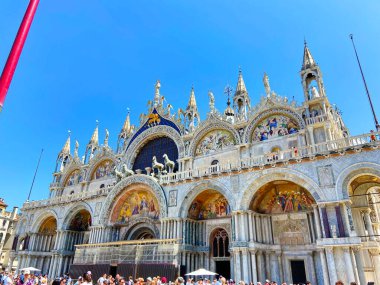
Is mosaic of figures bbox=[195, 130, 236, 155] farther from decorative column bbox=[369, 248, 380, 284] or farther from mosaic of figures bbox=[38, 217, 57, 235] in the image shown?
mosaic of figures bbox=[38, 217, 57, 235]

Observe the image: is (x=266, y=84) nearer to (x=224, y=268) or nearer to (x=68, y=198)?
(x=224, y=268)

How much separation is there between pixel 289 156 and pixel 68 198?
2285 centimetres

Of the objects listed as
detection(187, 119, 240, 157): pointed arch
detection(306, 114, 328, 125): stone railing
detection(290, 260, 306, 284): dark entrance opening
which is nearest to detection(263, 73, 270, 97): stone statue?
detection(187, 119, 240, 157): pointed arch

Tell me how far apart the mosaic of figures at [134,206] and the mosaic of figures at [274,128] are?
1055cm

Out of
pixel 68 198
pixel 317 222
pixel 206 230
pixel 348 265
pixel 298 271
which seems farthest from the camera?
pixel 68 198

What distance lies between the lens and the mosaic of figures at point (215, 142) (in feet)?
78.8

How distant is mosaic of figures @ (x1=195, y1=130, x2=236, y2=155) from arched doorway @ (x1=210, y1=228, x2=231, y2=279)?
6.90m

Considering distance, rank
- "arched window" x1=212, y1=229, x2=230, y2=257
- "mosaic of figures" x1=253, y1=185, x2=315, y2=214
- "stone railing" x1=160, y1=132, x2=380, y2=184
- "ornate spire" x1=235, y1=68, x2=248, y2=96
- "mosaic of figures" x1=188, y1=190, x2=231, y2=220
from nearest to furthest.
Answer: "stone railing" x1=160, y1=132, x2=380, y2=184, "mosaic of figures" x1=253, y1=185, x2=315, y2=214, "arched window" x1=212, y1=229, x2=230, y2=257, "mosaic of figures" x1=188, y1=190, x2=231, y2=220, "ornate spire" x1=235, y1=68, x2=248, y2=96

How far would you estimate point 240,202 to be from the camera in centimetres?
1870

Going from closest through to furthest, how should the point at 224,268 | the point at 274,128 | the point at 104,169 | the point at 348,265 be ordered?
the point at 348,265 → the point at 224,268 → the point at 274,128 → the point at 104,169

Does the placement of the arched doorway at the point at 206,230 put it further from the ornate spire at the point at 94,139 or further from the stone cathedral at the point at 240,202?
the ornate spire at the point at 94,139

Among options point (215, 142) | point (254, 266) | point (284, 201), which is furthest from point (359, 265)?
point (215, 142)

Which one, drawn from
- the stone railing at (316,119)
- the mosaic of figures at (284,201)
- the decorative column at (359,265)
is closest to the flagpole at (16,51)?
the decorative column at (359,265)

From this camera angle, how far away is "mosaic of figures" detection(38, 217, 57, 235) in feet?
103
